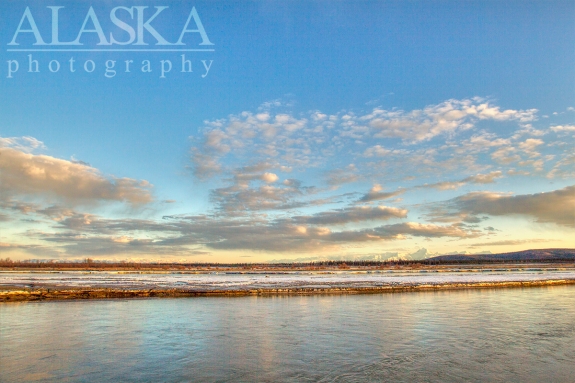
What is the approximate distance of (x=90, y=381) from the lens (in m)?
9.66

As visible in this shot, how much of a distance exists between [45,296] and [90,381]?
21.3m

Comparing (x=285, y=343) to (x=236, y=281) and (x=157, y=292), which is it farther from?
(x=236, y=281)

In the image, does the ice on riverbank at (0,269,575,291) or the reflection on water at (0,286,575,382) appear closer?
the reflection on water at (0,286,575,382)

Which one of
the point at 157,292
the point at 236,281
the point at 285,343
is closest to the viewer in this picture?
the point at 285,343

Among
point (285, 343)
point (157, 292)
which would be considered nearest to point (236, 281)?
point (157, 292)

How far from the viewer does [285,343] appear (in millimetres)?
13492

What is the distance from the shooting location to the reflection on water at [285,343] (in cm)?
1020

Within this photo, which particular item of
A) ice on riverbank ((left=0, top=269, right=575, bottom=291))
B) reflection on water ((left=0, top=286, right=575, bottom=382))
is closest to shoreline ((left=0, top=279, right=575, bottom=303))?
ice on riverbank ((left=0, top=269, right=575, bottom=291))

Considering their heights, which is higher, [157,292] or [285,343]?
[157,292]

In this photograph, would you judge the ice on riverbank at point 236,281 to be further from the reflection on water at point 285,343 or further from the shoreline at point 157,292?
the reflection on water at point 285,343

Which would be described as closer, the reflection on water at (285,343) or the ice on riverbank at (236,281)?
the reflection on water at (285,343)

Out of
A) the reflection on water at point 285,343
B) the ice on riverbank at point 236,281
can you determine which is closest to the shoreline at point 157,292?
the ice on riverbank at point 236,281

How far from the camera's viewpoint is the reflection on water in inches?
402

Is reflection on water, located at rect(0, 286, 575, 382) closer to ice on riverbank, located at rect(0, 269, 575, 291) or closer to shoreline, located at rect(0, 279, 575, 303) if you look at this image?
shoreline, located at rect(0, 279, 575, 303)
